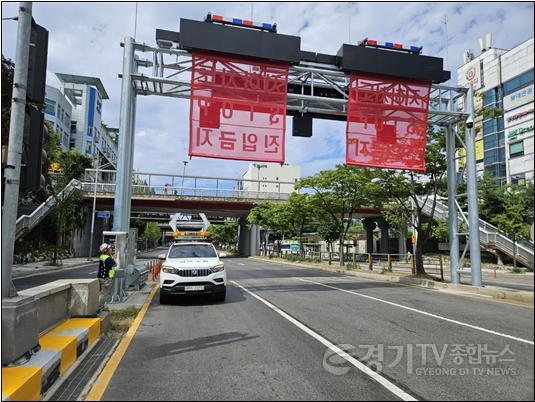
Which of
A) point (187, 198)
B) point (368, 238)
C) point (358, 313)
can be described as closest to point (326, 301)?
point (358, 313)

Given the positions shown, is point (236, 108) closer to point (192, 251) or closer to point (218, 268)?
point (192, 251)

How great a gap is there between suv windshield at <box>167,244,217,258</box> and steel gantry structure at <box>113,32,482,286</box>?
1816 mm

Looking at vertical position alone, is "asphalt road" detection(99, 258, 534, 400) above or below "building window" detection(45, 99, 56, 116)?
below

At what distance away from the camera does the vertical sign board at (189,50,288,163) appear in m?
12.9

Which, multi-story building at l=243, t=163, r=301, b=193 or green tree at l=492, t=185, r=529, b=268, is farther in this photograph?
multi-story building at l=243, t=163, r=301, b=193

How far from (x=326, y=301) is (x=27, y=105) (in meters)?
9.21

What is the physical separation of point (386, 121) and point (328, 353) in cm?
966

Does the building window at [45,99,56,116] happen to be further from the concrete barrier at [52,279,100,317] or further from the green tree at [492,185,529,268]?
the green tree at [492,185,529,268]

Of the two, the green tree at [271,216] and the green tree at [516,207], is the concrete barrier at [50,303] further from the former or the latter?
the green tree at [271,216]

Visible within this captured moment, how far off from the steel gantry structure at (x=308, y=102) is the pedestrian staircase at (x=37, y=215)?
67.0 ft

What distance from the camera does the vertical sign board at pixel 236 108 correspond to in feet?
42.3

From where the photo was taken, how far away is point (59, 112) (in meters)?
58.9

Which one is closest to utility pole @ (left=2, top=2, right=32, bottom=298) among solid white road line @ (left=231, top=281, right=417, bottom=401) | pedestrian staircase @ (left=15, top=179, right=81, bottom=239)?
solid white road line @ (left=231, top=281, right=417, bottom=401)

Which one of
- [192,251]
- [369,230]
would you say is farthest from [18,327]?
[369,230]
